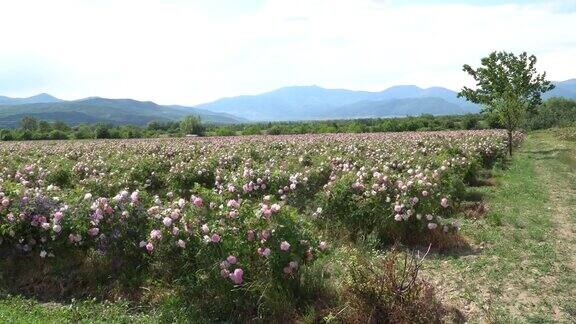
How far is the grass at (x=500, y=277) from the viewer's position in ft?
22.7

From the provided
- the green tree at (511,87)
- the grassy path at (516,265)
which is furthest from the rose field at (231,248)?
the green tree at (511,87)

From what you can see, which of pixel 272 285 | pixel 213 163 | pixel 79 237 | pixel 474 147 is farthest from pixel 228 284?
pixel 474 147

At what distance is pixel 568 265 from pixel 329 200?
4.56 m

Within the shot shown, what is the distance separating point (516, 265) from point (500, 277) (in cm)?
82

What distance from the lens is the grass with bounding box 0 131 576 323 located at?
6.92 meters

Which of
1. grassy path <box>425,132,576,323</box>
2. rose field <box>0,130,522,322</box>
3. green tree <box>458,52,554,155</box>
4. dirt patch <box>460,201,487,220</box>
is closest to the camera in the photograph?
rose field <box>0,130,522,322</box>

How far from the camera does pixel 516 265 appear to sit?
8766 millimetres

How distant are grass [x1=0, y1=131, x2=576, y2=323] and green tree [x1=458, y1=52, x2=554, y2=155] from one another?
1922 centimetres

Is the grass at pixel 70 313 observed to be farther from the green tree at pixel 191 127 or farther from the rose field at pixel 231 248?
the green tree at pixel 191 127

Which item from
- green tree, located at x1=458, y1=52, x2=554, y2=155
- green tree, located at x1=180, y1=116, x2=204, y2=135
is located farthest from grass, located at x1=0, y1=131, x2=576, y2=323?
green tree, located at x1=180, y1=116, x2=204, y2=135

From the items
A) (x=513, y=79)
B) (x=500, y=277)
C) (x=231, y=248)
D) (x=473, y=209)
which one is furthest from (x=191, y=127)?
(x=231, y=248)

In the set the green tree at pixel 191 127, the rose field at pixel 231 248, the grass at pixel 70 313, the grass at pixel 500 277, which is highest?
the rose field at pixel 231 248

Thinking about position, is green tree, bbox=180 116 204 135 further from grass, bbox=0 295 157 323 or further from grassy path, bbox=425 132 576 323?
grass, bbox=0 295 157 323

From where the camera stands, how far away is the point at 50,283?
8102 mm
